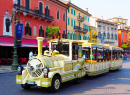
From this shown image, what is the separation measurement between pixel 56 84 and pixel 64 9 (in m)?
30.7

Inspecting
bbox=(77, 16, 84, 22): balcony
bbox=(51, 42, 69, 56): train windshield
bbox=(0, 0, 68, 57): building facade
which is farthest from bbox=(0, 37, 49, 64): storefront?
bbox=(77, 16, 84, 22): balcony

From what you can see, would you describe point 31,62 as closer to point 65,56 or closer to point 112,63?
point 65,56

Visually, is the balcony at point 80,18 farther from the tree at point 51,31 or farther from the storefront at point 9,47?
the storefront at point 9,47

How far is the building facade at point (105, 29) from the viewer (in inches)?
2136

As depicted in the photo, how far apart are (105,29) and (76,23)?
2002cm

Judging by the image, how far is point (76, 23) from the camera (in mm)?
42344

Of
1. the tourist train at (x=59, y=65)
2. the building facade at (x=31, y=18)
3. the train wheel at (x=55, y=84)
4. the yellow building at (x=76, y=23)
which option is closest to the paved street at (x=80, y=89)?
the train wheel at (x=55, y=84)

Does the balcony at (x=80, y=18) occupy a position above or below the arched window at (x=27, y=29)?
above

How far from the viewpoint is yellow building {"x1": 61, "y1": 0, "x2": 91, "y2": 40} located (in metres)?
38.8

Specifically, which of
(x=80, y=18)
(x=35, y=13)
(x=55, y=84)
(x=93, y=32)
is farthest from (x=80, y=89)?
(x=93, y=32)

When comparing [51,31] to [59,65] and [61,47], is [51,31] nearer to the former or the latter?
[61,47]

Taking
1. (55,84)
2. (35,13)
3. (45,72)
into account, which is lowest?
(55,84)

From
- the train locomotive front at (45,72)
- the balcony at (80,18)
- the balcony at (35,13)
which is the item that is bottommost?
the train locomotive front at (45,72)

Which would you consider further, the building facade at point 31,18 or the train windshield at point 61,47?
the building facade at point 31,18
